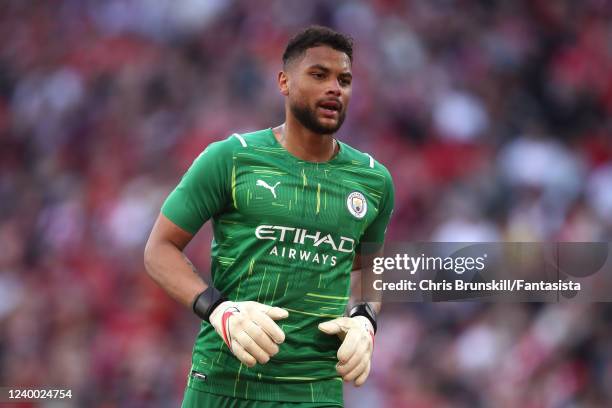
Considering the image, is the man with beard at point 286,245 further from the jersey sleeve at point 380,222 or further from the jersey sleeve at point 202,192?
the jersey sleeve at point 380,222

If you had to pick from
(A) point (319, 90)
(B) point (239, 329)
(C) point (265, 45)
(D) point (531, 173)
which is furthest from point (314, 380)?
(C) point (265, 45)

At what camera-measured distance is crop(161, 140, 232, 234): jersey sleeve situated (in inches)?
130

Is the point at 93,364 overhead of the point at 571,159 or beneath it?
beneath

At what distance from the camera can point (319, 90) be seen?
11.2 ft

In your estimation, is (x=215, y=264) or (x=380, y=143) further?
(x=380, y=143)

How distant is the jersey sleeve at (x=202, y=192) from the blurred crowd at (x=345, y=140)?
3.95 meters

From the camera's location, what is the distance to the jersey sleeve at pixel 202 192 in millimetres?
3309

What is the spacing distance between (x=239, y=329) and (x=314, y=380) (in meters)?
0.43

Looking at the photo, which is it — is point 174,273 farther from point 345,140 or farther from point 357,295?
point 345,140

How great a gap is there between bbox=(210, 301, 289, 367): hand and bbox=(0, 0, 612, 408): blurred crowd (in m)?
4.04

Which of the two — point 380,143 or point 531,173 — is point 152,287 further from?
point 531,173

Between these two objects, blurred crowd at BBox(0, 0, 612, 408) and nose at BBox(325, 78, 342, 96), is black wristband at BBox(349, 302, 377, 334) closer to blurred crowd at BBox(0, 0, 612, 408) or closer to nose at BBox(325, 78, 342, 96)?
nose at BBox(325, 78, 342, 96)

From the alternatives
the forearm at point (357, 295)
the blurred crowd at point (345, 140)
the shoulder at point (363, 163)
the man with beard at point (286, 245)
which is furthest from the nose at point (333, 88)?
the blurred crowd at point (345, 140)

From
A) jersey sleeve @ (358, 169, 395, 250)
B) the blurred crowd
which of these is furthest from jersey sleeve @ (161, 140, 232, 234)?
the blurred crowd
